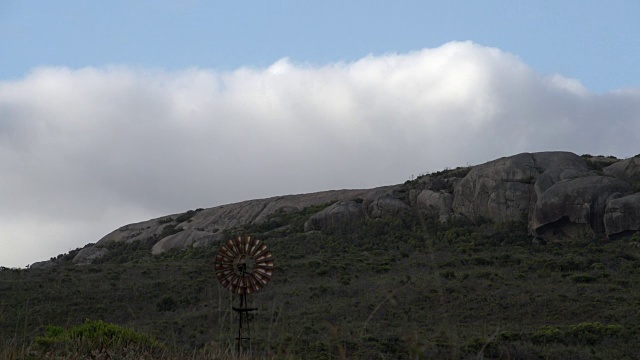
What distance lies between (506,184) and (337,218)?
14779 mm

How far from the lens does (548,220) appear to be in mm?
53656

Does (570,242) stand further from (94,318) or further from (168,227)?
(168,227)

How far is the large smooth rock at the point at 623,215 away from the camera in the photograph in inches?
1970

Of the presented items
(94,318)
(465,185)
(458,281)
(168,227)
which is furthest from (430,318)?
(168,227)

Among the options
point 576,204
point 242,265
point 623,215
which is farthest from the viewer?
point 576,204

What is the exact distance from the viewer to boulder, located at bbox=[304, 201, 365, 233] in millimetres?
64500

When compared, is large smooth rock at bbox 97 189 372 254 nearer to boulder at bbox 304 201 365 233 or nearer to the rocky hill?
the rocky hill

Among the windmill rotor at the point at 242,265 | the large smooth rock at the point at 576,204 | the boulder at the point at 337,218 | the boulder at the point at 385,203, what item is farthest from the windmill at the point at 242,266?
the boulder at the point at 385,203

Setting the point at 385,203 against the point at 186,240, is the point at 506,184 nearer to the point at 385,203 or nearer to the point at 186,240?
the point at 385,203

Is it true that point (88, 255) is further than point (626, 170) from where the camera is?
Yes

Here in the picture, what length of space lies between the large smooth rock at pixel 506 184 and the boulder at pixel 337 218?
8.65 m

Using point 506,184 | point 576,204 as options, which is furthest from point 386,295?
point 506,184

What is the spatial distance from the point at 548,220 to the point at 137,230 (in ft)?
158

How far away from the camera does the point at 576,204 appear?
52844 mm
